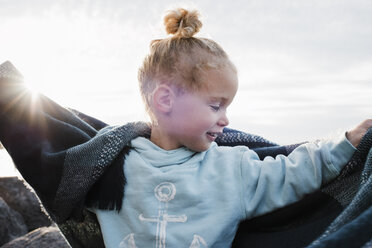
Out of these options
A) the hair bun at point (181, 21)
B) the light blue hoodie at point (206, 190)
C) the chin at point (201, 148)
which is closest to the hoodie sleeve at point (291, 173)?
the light blue hoodie at point (206, 190)

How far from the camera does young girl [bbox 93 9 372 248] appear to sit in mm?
1754

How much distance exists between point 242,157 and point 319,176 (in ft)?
1.16

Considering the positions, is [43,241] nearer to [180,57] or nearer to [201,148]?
[201,148]

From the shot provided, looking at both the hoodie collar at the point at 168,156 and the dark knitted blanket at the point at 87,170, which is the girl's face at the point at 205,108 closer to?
the hoodie collar at the point at 168,156

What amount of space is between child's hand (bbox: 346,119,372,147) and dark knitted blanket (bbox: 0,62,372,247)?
0.08ft

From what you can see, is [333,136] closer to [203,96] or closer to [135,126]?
[203,96]

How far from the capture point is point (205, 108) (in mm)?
1869

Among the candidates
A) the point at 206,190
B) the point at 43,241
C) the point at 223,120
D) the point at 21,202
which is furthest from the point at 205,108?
the point at 21,202

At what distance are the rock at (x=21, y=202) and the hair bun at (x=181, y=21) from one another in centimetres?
311

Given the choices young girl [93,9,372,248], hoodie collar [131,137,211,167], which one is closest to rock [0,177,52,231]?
young girl [93,9,372,248]

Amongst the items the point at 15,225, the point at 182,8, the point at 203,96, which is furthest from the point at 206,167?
the point at 15,225

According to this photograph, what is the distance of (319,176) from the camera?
5.53 feet

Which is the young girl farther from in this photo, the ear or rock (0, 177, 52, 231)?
rock (0, 177, 52, 231)

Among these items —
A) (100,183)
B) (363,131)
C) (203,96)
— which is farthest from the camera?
(100,183)
